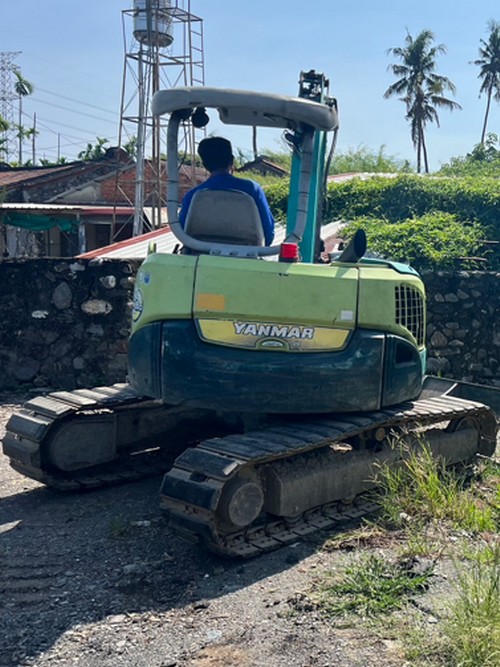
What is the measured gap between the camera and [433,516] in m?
4.94

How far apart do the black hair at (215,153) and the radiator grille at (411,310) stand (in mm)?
1411

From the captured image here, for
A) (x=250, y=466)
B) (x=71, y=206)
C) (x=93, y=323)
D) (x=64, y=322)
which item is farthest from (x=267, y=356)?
(x=71, y=206)

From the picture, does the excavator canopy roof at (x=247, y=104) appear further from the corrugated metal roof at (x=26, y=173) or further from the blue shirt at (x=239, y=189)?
the corrugated metal roof at (x=26, y=173)

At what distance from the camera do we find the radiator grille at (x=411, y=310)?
529 centimetres

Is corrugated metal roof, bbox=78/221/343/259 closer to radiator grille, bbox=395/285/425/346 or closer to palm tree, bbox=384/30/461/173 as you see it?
radiator grille, bbox=395/285/425/346

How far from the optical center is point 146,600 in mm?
4098

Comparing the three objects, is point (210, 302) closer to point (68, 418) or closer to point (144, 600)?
point (68, 418)

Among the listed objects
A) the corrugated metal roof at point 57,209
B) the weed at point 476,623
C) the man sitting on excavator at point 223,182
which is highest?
the corrugated metal roof at point 57,209

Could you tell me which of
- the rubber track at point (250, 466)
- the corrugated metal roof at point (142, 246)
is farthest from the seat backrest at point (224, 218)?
the corrugated metal roof at point (142, 246)

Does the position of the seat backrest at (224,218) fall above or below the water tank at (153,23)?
below

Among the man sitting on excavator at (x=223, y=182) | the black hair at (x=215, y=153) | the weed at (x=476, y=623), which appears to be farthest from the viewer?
the black hair at (x=215, y=153)

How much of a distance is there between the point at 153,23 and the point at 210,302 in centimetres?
2214

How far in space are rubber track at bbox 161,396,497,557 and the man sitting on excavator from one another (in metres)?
1.31

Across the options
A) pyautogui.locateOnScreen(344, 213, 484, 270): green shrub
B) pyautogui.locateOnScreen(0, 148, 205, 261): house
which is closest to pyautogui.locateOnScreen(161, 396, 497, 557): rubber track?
pyautogui.locateOnScreen(344, 213, 484, 270): green shrub
